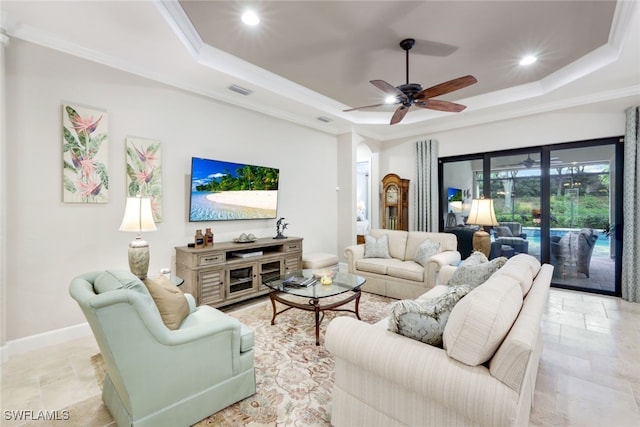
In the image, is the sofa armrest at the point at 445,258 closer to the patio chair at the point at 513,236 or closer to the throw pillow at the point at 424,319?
the patio chair at the point at 513,236

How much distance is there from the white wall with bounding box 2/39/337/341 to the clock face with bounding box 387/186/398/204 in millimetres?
3148

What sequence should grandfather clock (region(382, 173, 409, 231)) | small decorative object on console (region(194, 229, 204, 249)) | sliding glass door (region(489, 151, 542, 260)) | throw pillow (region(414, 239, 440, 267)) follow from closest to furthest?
1. small decorative object on console (region(194, 229, 204, 249))
2. throw pillow (region(414, 239, 440, 267))
3. sliding glass door (region(489, 151, 542, 260))
4. grandfather clock (region(382, 173, 409, 231))

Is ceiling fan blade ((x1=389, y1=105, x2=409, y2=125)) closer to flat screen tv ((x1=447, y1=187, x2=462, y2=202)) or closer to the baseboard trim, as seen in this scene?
flat screen tv ((x1=447, y1=187, x2=462, y2=202))

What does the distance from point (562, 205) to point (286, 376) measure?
4956mm

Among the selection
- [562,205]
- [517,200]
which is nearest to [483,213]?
[517,200]

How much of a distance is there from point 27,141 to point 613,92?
6.62m

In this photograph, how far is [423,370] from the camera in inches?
53.1

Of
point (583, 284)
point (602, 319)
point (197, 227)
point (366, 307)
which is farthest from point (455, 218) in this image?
point (197, 227)

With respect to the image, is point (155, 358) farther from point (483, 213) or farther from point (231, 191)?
point (483, 213)

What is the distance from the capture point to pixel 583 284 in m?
4.48

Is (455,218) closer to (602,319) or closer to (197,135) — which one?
(602,319)

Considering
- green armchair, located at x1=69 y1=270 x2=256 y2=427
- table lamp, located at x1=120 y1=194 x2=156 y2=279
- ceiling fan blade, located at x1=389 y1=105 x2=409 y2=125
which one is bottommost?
green armchair, located at x1=69 y1=270 x2=256 y2=427

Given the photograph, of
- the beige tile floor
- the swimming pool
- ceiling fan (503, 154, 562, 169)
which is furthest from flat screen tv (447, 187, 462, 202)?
the beige tile floor

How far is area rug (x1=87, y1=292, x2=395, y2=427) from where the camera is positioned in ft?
5.97
